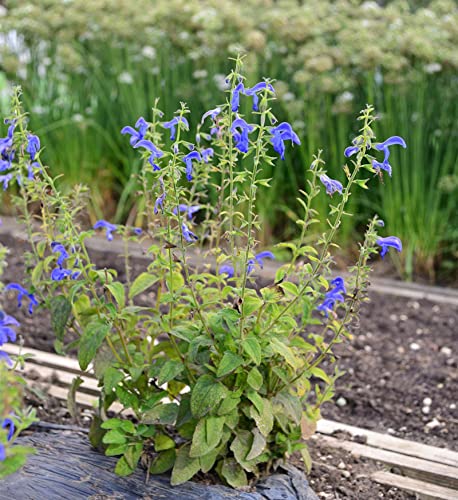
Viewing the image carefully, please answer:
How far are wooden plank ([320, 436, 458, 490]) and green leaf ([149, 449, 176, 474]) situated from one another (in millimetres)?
561

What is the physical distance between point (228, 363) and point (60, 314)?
475mm

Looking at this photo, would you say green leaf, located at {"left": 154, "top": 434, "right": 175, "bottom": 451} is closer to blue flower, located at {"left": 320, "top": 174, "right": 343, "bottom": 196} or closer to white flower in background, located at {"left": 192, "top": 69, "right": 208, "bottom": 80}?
blue flower, located at {"left": 320, "top": 174, "right": 343, "bottom": 196}

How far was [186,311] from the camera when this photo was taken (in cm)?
217

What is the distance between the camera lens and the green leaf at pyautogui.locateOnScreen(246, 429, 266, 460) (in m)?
1.99

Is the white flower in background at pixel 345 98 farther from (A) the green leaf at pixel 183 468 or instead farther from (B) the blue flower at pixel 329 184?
(A) the green leaf at pixel 183 468

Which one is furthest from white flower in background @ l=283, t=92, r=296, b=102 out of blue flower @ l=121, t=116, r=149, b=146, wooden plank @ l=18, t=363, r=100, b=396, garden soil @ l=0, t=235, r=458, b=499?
blue flower @ l=121, t=116, r=149, b=146

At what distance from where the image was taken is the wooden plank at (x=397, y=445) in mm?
2408

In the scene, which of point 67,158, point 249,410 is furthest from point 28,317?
point 249,410

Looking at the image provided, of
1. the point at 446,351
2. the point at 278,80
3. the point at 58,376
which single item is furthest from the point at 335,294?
the point at 278,80

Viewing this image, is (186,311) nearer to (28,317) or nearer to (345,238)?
(28,317)

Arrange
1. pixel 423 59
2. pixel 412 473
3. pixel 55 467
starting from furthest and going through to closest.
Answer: pixel 423 59 → pixel 412 473 → pixel 55 467

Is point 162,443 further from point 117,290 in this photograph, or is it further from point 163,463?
point 117,290

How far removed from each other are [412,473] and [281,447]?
43 cm

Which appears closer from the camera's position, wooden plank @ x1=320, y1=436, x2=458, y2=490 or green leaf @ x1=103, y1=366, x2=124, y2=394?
green leaf @ x1=103, y1=366, x2=124, y2=394
